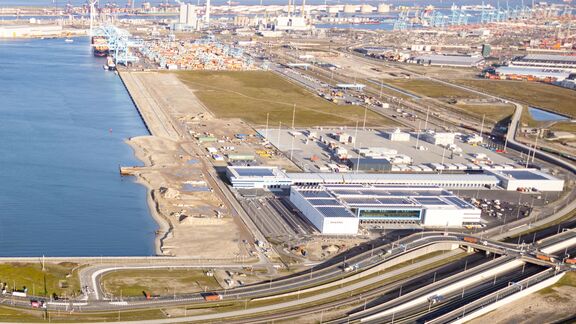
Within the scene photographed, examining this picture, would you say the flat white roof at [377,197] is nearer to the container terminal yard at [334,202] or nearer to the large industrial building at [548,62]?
the container terminal yard at [334,202]

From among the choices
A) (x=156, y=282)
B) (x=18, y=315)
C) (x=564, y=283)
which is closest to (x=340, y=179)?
(x=564, y=283)

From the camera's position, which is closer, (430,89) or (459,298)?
(459,298)

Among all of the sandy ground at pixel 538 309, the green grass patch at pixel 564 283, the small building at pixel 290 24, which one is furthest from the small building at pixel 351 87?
the small building at pixel 290 24

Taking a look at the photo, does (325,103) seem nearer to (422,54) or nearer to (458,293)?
(458,293)

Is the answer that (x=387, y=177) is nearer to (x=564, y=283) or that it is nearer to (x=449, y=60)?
(x=564, y=283)

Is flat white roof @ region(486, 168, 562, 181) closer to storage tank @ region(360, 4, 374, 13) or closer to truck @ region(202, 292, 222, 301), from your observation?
truck @ region(202, 292, 222, 301)

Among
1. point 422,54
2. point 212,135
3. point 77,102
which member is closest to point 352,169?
point 212,135

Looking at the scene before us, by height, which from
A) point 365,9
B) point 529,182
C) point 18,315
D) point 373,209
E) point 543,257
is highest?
point 365,9
